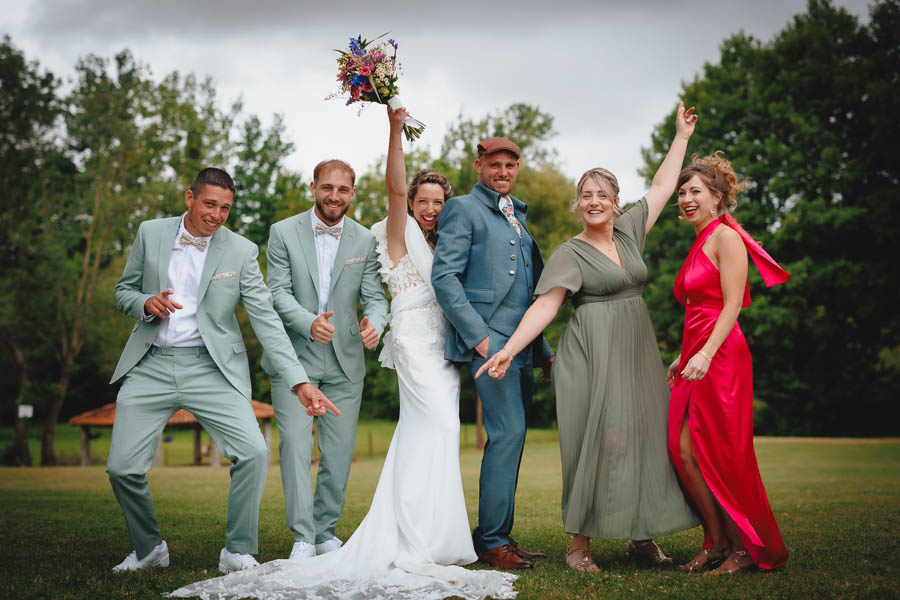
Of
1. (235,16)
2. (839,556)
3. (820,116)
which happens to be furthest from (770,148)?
(839,556)

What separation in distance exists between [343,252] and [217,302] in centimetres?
107

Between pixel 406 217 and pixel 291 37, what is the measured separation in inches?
304

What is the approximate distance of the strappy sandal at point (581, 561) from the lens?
206 inches

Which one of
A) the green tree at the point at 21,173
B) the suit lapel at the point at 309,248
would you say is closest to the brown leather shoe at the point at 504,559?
the suit lapel at the point at 309,248

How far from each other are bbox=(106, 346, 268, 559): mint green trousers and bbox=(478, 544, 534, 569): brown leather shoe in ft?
5.44

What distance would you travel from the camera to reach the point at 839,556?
5.75m

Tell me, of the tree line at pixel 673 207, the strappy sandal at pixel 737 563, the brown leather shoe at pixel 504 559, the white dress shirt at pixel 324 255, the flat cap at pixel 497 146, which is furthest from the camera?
the tree line at pixel 673 207

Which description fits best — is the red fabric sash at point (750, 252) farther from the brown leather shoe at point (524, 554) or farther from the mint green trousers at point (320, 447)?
the mint green trousers at point (320, 447)

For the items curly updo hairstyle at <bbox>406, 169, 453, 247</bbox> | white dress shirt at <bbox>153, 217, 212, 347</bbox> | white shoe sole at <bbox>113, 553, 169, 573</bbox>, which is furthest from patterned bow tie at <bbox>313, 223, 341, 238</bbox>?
white shoe sole at <bbox>113, 553, 169, 573</bbox>

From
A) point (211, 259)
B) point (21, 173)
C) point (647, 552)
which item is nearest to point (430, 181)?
point (211, 259)

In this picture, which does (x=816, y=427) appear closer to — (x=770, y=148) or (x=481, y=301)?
(x=770, y=148)

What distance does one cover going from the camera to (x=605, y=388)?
5402 mm

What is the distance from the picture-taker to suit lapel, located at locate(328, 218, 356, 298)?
6129 millimetres

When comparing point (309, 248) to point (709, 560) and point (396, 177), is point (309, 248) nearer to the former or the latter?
point (396, 177)
